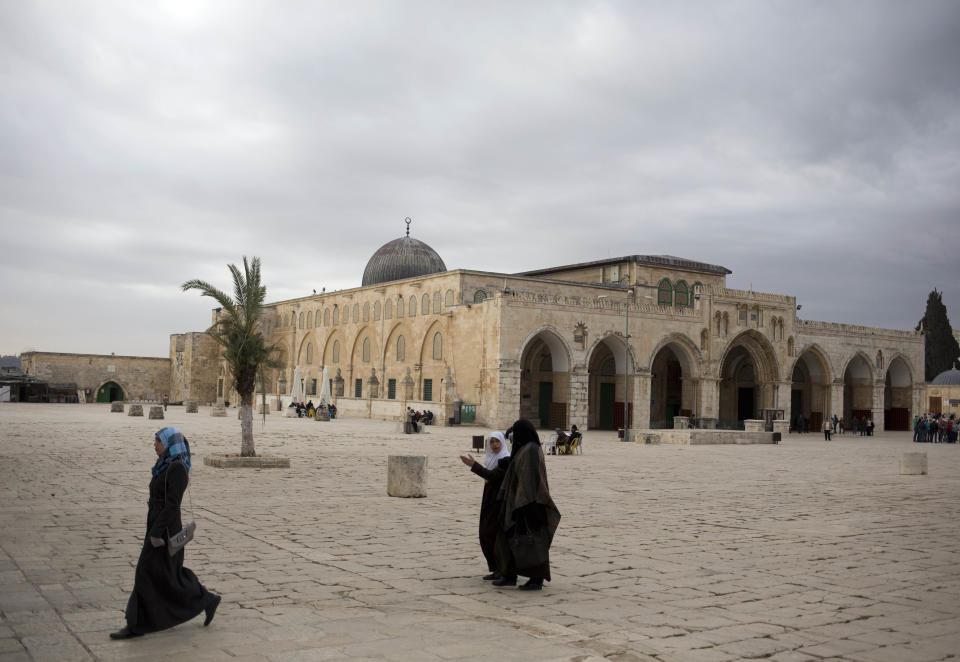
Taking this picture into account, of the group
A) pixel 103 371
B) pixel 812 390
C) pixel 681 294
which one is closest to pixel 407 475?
pixel 681 294

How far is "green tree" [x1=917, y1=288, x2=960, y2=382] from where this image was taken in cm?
6481

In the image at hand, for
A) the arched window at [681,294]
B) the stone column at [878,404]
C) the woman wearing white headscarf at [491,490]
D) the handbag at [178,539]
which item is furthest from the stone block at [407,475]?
the stone column at [878,404]

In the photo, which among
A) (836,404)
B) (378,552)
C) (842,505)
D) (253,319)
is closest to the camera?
(378,552)

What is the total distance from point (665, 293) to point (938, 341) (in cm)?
3293

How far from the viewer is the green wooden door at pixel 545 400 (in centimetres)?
4097

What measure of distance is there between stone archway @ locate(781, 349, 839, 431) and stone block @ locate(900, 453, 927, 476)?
91.7 ft

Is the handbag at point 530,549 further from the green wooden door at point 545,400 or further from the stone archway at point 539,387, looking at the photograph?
the green wooden door at point 545,400

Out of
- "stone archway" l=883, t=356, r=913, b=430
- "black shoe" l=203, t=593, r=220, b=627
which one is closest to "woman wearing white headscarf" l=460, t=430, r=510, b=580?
"black shoe" l=203, t=593, r=220, b=627

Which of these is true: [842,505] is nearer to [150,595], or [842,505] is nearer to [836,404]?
[150,595]

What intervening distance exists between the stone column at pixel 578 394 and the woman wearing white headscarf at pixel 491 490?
3029 cm

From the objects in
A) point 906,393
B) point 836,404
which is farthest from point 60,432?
point 906,393

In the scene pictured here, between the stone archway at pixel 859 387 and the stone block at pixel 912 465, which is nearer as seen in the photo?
the stone block at pixel 912 465

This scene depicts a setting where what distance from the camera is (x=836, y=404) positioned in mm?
47031

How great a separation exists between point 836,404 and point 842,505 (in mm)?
37290
